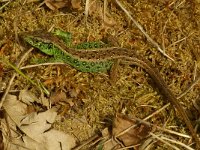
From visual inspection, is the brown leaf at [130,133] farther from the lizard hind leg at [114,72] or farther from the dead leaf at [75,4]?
the dead leaf at [75,4]

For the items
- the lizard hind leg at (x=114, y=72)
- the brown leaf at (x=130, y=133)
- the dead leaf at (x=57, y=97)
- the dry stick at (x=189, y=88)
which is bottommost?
the brown leaf at (x=130, y=133)

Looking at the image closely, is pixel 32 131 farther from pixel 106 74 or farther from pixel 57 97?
pixel 106 74

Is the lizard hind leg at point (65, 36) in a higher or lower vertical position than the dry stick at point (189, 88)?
higher

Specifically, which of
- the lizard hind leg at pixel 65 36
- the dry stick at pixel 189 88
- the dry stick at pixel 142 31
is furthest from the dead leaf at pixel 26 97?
the dry stick at pixel 189 88

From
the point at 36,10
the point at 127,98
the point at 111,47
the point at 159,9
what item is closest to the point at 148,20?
the point at 159,9

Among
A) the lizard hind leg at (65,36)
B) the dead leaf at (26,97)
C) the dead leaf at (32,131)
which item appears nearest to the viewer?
the dead leaf at (32,131)

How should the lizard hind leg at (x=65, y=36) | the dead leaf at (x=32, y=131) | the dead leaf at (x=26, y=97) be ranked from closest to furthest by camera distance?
the dead leaf at (x=32, y=131)
the dead leaf at (x=26, y=97)
the lizard hind leg at (x=65, y=36)

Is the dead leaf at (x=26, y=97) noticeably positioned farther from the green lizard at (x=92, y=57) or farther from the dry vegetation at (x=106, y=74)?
the green lizard at (x=92, y=57)

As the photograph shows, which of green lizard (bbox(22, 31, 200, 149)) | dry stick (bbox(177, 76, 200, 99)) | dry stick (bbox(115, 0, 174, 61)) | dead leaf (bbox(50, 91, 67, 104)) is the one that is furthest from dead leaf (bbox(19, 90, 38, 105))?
dry stick (bbox(177, 76, 200, 99))

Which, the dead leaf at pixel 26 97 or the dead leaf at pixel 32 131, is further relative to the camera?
the dead leaf at pixel 26 97
